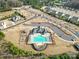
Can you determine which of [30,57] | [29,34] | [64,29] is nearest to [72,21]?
[64,29]

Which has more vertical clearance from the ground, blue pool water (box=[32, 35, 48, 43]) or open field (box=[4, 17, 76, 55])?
blue pool water (box=[32, 35, 48, 43])

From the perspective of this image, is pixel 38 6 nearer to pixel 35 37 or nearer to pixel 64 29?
pixel 64 29

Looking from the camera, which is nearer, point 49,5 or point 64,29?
point 64,29

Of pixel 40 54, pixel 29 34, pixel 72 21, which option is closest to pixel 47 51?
pixel 40 54

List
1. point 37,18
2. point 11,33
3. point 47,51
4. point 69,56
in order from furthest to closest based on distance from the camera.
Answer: point 37,18 → point 11,33 → point 47,51 → point 69,56

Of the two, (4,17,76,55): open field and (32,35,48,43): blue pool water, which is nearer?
(4,17,76,55): open field

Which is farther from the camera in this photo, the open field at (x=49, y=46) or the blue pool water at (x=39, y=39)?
the blue pool water at (x=39, y=39)

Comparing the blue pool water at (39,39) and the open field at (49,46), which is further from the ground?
the blue pool water at (39,39)

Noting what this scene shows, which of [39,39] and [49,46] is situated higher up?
[39,39]

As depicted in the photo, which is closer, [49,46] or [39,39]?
[49,46]

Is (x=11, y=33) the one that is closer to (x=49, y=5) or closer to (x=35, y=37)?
(x=35, y=37)

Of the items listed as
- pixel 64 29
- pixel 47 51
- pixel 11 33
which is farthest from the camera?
pixel 64 29
